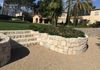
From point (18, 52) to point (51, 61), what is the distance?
6.18 feet

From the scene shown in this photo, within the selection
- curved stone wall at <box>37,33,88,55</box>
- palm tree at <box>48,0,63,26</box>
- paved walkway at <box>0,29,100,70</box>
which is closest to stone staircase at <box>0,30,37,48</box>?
paved walkway at <box>0,29,100,70</box>

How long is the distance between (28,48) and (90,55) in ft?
13.0

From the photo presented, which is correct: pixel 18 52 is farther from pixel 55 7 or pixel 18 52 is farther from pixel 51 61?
pixel 55 7

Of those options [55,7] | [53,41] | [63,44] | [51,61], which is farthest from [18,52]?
[55,7]

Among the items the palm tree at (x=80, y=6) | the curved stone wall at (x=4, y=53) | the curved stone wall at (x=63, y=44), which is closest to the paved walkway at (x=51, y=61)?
the curved stone wall at (x=4, y=53)

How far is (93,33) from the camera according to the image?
80.5 feet

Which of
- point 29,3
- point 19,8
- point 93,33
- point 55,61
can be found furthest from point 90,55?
point 19,8

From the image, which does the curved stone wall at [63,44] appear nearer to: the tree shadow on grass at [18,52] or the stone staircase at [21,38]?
the stone staircase at [21,38]

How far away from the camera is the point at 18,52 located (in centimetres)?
1225

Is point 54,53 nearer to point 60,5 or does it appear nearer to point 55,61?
point 55,61

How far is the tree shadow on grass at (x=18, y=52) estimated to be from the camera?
11219 millimetres

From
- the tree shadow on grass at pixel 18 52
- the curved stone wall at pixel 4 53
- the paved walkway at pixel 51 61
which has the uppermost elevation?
the curved stone wall at pixel 4 53

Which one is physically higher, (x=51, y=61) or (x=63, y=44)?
(x=63, y=44)

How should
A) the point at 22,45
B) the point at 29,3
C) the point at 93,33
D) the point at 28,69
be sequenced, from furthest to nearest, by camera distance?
the point at 29,3, the point at 93,33, the point at 22,45, the point at 28,69
